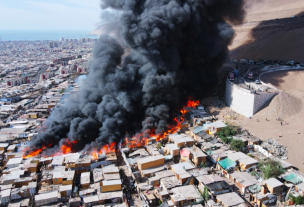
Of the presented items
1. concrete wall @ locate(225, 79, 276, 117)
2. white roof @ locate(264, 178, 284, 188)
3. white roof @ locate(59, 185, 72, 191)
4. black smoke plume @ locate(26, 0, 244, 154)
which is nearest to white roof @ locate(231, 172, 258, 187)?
white roof @ locate(264, 178, 284, 188)

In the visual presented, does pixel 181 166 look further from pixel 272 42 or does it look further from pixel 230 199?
pixel 272 42

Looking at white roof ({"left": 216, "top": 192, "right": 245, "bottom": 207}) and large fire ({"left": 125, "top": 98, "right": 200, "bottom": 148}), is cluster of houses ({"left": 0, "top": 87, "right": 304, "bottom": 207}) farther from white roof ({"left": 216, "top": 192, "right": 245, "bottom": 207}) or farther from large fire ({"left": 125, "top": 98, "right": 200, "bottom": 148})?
large fire ({"left": 125, "top": 98, "right": 200, "bottom": 148})

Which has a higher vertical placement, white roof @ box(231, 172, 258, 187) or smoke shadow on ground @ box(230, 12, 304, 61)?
smoke shadow on ground @ box(230, 12, 304, 61)

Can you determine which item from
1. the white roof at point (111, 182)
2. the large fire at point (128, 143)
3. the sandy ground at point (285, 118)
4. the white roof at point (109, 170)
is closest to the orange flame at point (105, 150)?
the large fire at point (128, 143)

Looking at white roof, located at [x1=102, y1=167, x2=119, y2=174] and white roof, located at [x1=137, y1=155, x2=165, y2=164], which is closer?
white roof, located at [x1=102, y1=167, x2=119, y2=174]

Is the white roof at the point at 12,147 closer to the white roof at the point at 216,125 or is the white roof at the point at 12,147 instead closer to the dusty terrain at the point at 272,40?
the white roof at the point at 216,125

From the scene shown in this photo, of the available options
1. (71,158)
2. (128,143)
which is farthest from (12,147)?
(128,143)
